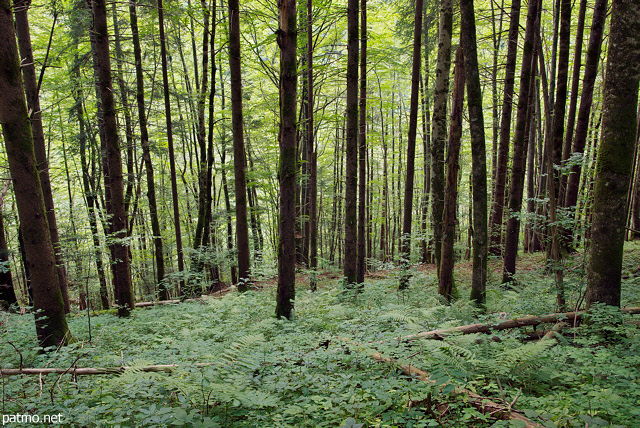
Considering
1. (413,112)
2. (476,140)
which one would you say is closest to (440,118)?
(413,112)

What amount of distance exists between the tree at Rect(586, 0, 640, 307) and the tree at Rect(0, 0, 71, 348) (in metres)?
7.94

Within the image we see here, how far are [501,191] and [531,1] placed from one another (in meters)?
5.29

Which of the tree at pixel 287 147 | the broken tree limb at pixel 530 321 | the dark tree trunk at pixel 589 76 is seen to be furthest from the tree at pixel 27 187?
the dark tree trunk at pixel 589 76

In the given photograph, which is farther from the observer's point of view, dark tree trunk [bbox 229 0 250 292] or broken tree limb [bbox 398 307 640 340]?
dark tree trunk [bbox 229 0 250 292]

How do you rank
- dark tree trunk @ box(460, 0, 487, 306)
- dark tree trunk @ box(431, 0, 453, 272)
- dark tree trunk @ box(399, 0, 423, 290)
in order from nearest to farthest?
dark tree trunk @ box(460, 0, 487, 306) → dark tree trunk @ box(431, 0, 453, 272) → dark tree trunk @ box(399, 0, 423, 290)

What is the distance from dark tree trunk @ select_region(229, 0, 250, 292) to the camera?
8688 mm

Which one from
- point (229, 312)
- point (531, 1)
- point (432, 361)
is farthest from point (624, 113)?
point (229, 312)

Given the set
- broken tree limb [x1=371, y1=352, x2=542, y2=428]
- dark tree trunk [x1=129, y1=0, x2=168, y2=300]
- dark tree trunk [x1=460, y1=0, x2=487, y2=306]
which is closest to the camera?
broken tree limb [x1=371, y1=352, x2=542, y2=428]

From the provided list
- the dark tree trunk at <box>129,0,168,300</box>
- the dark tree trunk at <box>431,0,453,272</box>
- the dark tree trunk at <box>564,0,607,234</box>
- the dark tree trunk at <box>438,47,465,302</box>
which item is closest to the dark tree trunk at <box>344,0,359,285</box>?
the dark tree trunk at <box>431,0,453,272</box>

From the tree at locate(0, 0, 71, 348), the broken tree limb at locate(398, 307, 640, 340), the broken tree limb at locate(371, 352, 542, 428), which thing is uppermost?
the tree at locate(0, 0, 71, 348)

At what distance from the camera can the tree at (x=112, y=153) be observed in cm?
708

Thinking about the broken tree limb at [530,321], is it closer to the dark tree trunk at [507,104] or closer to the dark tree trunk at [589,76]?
the dark tree trunk at [589,76]

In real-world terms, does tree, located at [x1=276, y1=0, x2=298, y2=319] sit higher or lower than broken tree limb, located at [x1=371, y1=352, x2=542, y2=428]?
higher

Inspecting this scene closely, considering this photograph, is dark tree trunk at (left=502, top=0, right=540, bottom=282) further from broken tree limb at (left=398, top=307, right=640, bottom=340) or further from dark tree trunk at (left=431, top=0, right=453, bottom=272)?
broken tree limb at (left=398, top=307, right=640, bottom=340)
